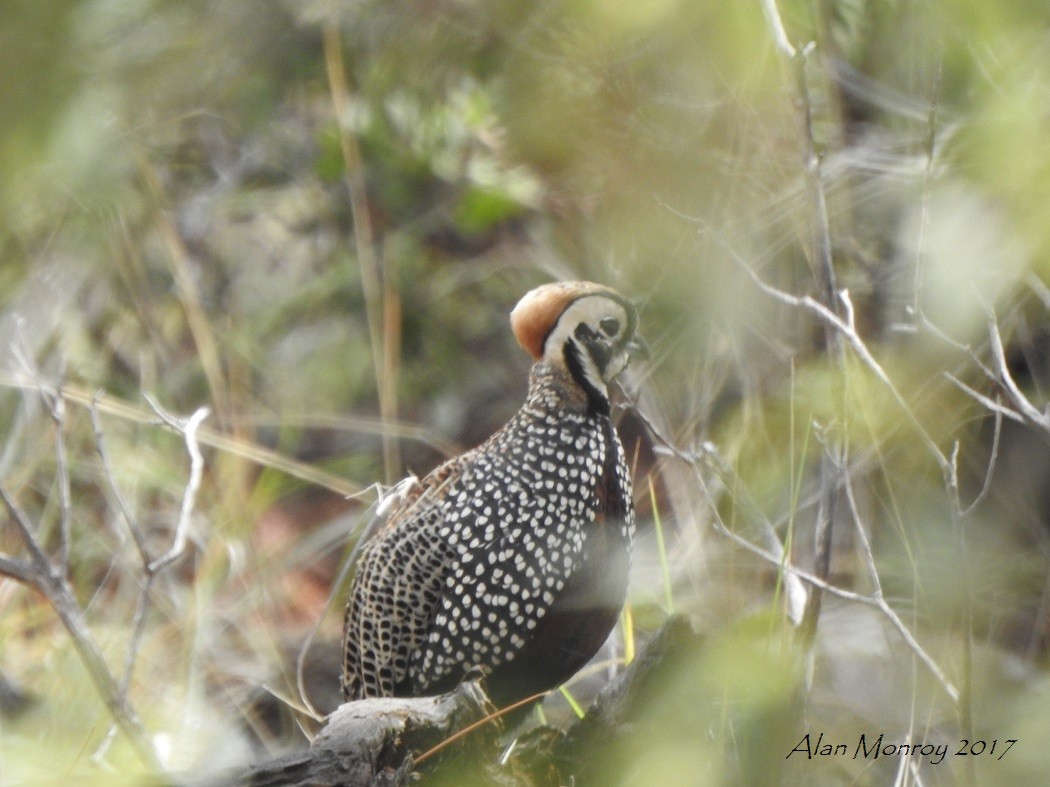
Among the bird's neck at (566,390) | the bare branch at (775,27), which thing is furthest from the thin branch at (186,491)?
the bare branch at (775,27)

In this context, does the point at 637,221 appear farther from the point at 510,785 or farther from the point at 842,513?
the point at 842,513

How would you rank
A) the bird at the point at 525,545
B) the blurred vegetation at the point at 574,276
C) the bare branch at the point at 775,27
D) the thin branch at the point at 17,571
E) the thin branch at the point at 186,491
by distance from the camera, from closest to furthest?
the blurred vegetation at the point at 574,276
the bare branch at the point at 775,27
the thin branch at the point at 17,571
the thin branch at the point at 186,491
the bird at the point at 525,545

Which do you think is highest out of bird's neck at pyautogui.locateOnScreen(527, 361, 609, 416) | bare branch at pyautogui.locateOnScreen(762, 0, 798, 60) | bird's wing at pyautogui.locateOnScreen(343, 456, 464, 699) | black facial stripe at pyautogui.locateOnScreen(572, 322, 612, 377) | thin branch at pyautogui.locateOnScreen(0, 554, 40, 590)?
bare branch at pyautogui.locateOnScreen(762, 0, 798, 60)

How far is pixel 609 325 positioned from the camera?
2180mm

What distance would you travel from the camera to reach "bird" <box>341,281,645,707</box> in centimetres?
211

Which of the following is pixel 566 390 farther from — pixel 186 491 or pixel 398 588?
pixel 186 491

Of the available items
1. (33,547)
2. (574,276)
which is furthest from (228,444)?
(33,547)

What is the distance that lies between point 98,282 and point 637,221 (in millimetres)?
2752

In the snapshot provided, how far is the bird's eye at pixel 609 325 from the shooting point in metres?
2.18

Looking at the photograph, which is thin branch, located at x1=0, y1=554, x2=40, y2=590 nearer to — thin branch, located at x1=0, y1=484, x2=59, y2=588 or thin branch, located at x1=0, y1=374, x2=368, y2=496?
thin branch, located at x1=0, y1=484, x2=59, y2=588

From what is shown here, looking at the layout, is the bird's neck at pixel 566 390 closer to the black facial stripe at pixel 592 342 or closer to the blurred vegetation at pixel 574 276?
the black facial stripe at pixel 592 342

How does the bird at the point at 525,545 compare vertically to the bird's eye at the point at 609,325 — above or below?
below

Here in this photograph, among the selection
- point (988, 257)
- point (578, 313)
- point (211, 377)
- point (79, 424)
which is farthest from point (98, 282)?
point (988, 257)

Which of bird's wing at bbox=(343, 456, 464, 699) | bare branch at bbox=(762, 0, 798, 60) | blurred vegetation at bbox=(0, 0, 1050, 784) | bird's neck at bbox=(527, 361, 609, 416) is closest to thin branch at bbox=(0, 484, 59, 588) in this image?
blurred vegetation at bbox=(0, 0, 1050, 784)
